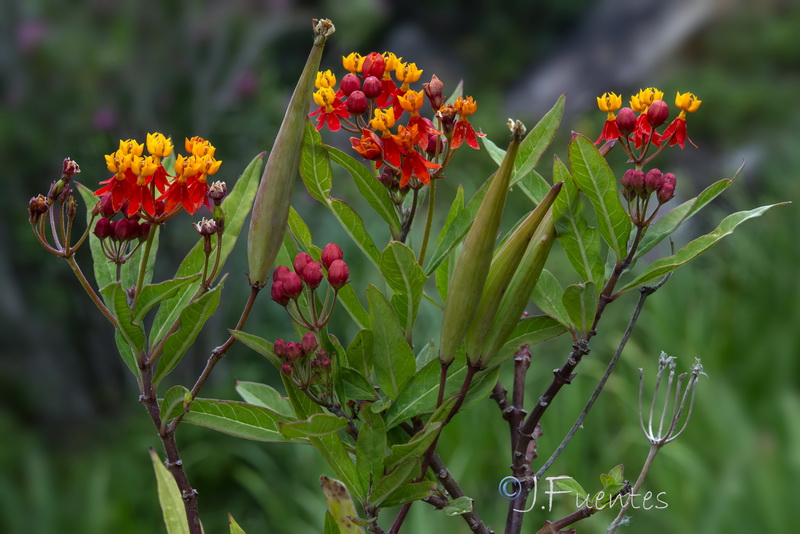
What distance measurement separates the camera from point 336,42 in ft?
11.7

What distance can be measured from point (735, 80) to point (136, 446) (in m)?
5.10

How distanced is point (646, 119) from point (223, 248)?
0.85 ft

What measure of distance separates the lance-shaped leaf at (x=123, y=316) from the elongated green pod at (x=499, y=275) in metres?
0.18

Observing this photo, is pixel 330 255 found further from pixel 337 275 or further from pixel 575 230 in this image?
pixel 575 230

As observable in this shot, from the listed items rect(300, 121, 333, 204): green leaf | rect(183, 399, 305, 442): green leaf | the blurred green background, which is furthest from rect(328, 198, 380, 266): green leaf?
the blurred green background

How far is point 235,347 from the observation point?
2652mm

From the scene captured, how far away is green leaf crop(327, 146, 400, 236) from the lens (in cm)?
50

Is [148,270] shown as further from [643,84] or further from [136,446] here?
[643,84]

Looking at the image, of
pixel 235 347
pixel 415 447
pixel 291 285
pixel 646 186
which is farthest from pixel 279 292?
pixel 235 347

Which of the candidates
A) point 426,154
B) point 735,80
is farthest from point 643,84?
point 426,154

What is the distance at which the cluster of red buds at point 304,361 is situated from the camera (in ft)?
1.54

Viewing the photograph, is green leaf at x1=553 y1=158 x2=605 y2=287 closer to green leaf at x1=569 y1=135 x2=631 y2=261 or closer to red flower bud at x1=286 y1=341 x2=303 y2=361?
green leaf at x1=569 y1=135 x2=631 y2=261

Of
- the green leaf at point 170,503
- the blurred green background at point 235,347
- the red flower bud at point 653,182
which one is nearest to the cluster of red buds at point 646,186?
the red flower bud at point 653,182

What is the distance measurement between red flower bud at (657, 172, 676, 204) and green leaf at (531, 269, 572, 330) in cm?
8
